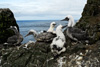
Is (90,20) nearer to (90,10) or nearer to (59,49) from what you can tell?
(90,10)

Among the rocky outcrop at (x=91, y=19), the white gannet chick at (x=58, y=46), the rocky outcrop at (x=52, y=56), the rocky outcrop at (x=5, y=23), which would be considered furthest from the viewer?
the rocky outcrop at (x=5, y=23)

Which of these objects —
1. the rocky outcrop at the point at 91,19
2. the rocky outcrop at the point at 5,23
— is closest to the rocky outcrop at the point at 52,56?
the rocky outcrop at the point at 91,19

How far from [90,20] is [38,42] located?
4.19 metres

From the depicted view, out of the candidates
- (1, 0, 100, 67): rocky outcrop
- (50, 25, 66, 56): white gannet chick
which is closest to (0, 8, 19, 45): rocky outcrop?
(1, 0, 100, 67): rocky outcrop

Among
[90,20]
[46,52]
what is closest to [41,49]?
[46,52]

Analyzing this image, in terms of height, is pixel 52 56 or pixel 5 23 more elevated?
pixel 5 23

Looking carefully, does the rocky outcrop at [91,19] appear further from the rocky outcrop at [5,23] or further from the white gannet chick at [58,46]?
the rocky outcrop at [5,23]

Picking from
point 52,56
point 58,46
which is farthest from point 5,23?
point 58,46

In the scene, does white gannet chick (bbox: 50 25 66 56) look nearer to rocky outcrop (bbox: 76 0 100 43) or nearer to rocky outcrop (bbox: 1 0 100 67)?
rocky outcrop (bbox: 1 0 100 67)

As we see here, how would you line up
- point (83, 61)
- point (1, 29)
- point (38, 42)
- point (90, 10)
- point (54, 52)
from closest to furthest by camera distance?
point (83, 61) < point (54, 52) < point (38, 42) < point (90, 10) < point (1, 29)

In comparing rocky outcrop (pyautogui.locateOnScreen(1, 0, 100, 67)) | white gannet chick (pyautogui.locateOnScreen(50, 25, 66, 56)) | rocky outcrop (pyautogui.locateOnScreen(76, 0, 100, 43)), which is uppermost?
rocky outcrop (pyautogui.locateOnScreen(76, 0, 100, 43))

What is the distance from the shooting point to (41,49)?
400 inches

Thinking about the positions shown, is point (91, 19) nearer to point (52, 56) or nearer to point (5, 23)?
point (52, 56)

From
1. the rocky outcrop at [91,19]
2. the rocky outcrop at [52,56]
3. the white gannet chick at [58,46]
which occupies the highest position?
the rocky outcrop at [91,19]
